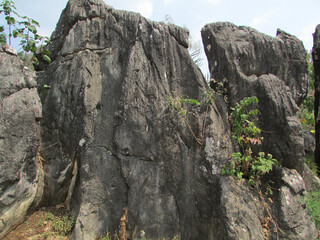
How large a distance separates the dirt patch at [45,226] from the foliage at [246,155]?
9.33 feet

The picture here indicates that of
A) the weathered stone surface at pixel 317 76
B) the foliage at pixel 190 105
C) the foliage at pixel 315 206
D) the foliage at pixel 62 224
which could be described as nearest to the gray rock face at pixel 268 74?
the foliage at pixel 190 105

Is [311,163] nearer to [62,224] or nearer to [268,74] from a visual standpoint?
[268,74]

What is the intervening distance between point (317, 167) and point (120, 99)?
17.6ft

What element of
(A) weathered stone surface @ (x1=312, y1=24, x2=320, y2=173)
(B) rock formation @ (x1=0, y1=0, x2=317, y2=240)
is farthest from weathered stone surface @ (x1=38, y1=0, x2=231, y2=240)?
(A) weathered stone surface @ (x1=312, y1=24, x2=320, y2=173)

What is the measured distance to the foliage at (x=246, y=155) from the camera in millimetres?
3895

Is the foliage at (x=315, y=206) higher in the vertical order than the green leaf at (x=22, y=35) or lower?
lower

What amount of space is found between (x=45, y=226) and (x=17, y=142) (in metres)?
1.52

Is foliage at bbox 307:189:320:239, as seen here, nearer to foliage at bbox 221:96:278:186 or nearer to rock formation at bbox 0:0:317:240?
rock formation at bbox 0:0:317:240

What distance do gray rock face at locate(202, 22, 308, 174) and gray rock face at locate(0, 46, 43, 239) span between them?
3.57 metres

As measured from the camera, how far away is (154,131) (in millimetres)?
4355

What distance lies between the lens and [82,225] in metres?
3.94

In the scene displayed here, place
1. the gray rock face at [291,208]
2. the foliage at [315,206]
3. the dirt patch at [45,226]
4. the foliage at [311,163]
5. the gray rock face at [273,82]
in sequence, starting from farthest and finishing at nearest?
the foliage at [311,163] < the foliage at [315,206] < the gray rock face at [273,82] < the dirt patch at [45,226] < the gray rock face at [291,208]

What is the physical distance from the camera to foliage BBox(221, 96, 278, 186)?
3895 mm

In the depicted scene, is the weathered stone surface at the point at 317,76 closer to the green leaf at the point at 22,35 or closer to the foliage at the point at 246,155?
the foliage at the point at 246,155
